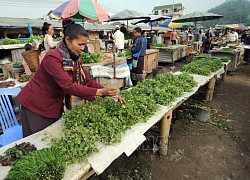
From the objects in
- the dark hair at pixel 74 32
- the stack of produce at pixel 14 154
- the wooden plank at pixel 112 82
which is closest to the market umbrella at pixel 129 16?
the wooden plank at pixel 112 82

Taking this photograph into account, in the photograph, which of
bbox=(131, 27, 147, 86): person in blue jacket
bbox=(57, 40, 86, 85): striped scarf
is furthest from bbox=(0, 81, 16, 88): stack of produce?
bbox=(131, 27, 147, 86): person in blue jacket

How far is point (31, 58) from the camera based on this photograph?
4.66 meters

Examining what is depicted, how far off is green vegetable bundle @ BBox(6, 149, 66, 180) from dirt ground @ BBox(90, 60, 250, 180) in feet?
5.40

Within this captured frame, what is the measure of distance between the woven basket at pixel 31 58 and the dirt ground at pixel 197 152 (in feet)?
11.1

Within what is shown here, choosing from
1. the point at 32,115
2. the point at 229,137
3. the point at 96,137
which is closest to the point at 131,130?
the point at 96,137

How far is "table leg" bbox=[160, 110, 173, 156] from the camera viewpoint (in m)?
3.02

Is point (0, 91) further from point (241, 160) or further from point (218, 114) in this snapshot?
point (218, 114)

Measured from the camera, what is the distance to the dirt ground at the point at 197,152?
9.96 feet

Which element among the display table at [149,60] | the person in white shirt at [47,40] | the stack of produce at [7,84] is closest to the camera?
the stack of produce at [7,84]

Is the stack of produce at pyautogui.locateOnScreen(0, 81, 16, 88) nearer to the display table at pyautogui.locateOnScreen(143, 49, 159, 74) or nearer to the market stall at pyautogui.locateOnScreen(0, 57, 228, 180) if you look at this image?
the market stall at pyautogui.locateOnScreen(0, 57, 228, 180)

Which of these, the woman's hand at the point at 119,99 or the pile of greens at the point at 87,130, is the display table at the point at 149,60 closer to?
the pile of greens at the point at 87,130

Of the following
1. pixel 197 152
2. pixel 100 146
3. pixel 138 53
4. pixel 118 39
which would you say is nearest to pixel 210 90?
pixel 138 53

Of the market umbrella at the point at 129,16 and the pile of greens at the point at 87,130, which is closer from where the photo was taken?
the pile of greens at the point at 87,130

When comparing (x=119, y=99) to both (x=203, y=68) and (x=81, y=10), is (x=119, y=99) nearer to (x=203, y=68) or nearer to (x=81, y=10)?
(x=81, y=10)
